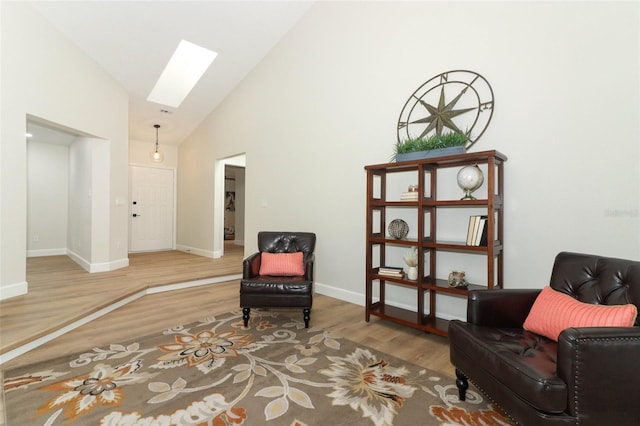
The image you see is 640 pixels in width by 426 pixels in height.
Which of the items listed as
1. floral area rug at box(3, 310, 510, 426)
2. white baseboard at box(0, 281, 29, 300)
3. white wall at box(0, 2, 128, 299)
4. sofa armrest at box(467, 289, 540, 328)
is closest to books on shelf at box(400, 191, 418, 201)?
sofa armrest at box(467, 289, 540, 328)

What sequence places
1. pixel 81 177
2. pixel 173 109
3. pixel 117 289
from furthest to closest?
pixel 173 109 < pixel 81 177 < pixel 117 289

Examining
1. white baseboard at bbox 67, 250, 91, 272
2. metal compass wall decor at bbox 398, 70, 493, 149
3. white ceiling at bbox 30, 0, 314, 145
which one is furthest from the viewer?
white baseboard at bbox 67, 250, 91, 272

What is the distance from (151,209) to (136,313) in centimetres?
439

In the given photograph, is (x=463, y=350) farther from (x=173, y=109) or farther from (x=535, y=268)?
(x=173, y=109)

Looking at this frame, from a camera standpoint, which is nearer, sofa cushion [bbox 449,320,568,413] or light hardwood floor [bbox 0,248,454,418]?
sofa cushion [bbox 449,320,568,413]

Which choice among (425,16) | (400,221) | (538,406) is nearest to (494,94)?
(425,16)

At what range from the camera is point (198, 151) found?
21.5 feet

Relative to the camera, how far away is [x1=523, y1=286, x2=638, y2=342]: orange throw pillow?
143 cm

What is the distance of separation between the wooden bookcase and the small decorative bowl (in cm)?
6

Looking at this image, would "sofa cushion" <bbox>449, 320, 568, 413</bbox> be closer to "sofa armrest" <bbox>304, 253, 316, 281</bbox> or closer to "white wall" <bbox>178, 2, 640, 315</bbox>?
A: "white wall" <bbox>178, 2, 640, 315</bbox>

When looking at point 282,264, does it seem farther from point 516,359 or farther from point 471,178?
point 516,359

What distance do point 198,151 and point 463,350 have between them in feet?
20.9

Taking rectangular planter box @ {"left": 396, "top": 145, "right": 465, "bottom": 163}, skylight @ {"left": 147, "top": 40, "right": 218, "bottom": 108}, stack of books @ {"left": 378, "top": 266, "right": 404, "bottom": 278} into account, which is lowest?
stack of books @ {"left": 378, "top": 266, "right": 404, "bottom": 278}

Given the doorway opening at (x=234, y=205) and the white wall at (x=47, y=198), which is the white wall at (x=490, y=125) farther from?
the white wall at (x=47, y=198)
